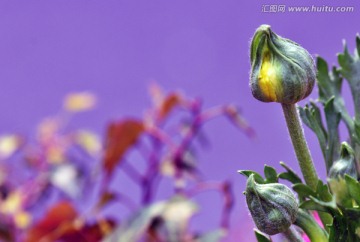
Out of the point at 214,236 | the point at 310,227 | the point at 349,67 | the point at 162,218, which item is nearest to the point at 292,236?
the point at 310,227

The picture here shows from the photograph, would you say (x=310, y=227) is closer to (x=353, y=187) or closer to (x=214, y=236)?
(x=353, y=187)

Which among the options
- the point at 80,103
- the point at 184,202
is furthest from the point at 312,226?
the point at 80,103

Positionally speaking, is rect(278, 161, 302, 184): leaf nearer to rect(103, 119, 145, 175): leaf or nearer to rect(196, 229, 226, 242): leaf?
rect(196, 229, 226, 242): leaf

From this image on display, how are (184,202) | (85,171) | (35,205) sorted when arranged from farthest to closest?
(85,171), (35,205), (184,202)

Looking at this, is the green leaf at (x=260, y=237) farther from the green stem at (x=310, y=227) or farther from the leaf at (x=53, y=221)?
the leaf at (x=53, y=221)

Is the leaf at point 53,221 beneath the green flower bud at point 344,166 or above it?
above

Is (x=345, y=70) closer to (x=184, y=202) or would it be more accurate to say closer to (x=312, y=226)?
(x=312, y=226)

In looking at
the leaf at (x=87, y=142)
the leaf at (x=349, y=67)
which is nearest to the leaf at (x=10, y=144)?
the leaf at (x=87, y=142)
